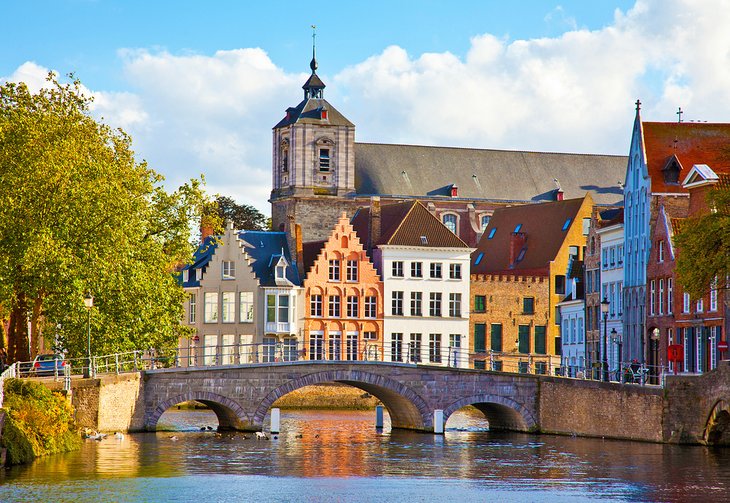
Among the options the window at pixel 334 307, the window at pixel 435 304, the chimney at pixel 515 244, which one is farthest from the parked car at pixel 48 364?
the chimney at pixel 515 244

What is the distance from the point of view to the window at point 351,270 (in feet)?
310

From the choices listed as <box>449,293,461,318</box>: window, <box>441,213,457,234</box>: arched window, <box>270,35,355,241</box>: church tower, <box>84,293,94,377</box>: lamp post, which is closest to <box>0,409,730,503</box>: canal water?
<box>84,293,94,377</box>: lamp post

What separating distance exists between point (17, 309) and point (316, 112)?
60084 mm

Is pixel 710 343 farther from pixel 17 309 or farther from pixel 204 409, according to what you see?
pixel 204 409

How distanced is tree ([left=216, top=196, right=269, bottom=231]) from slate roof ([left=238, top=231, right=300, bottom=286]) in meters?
21.1

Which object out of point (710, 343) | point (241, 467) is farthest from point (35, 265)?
point (710, 343)

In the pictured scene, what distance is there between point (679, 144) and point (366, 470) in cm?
3234

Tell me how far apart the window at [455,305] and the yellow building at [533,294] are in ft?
8.69

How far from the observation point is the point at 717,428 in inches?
2206

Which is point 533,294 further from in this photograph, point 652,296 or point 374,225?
point 652,296

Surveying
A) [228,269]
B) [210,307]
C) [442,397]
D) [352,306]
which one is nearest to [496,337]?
[352,306]

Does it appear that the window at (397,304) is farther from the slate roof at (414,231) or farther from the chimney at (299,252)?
the chimney at (299,252)

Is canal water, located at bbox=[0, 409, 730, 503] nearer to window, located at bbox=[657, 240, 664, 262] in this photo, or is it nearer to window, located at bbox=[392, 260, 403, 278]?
window, located at bbox=[657, 240, 664, 262]

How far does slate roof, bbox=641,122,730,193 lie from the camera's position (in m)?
74.2
